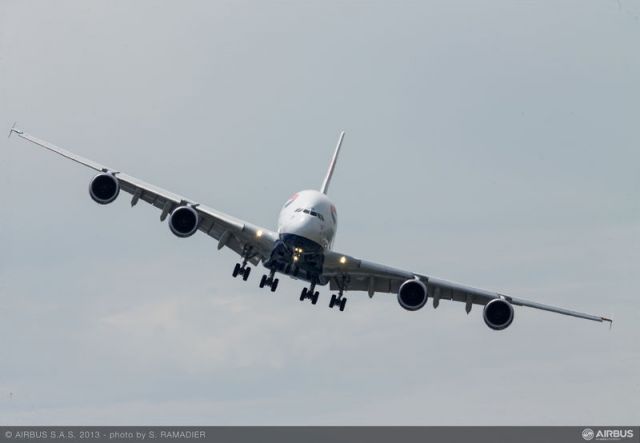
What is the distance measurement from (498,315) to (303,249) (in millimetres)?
11101

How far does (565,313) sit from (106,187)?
75.8 ft

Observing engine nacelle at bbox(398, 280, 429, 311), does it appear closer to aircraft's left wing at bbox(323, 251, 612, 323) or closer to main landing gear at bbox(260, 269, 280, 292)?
aircraft's left wing at bbox(323, 251, 612, 323)

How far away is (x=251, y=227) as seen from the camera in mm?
52969

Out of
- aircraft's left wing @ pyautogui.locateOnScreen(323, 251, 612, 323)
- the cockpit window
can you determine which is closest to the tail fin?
aircraft's left wing @ pyautogui.locateOnScreen(323, 251, 612, 323)

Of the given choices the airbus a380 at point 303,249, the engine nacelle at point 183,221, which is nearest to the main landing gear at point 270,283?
the airbus a380 at point 303,249

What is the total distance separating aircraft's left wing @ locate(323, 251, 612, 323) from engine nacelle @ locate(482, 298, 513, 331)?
62 centimetres

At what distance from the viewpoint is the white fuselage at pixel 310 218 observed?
1935 inches

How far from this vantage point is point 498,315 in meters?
54.2

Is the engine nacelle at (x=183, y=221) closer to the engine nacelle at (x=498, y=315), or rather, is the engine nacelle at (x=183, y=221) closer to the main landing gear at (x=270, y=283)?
the main landing gear at (x=270, y=283)

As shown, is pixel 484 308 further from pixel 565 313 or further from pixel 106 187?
pixel 106 187

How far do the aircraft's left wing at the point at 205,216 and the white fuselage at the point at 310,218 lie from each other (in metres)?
1.81

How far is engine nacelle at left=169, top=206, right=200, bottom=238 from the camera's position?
5088 centimetres

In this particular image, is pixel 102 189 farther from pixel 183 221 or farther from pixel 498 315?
pixel 498 315
